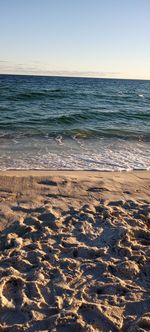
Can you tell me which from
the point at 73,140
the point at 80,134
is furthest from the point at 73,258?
the point at 80,134

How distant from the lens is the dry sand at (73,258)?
301cm

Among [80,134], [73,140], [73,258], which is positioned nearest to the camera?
[73,258]

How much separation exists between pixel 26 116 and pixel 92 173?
7.97 meters

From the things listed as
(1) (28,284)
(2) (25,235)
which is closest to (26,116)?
(2) (25,235)

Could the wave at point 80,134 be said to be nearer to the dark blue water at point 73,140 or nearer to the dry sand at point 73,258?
the dark blue water at point 73,140

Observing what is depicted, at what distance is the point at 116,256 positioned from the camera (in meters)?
3.87

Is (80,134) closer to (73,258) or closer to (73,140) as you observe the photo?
(73,140)

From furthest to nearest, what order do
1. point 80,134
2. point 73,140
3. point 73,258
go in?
point 80,134, point 73,140, point 73,258

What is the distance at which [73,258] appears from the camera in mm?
3791

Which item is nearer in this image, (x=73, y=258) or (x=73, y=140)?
(x=73, y=258)

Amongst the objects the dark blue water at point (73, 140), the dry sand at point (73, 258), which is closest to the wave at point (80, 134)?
the dark blue water at point (73, 140)

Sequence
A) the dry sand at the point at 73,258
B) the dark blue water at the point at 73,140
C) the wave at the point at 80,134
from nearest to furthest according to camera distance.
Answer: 1. the dry sand at the point at 73,258
2. the dark blue water at the point at 73,140
3. the wave at the point at 80,134

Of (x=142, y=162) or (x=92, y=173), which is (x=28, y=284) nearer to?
(x=92, y=173)

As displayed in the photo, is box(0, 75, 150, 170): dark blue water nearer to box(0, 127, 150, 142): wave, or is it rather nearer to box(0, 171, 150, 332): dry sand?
box(0, 127, 150, 142): wave
